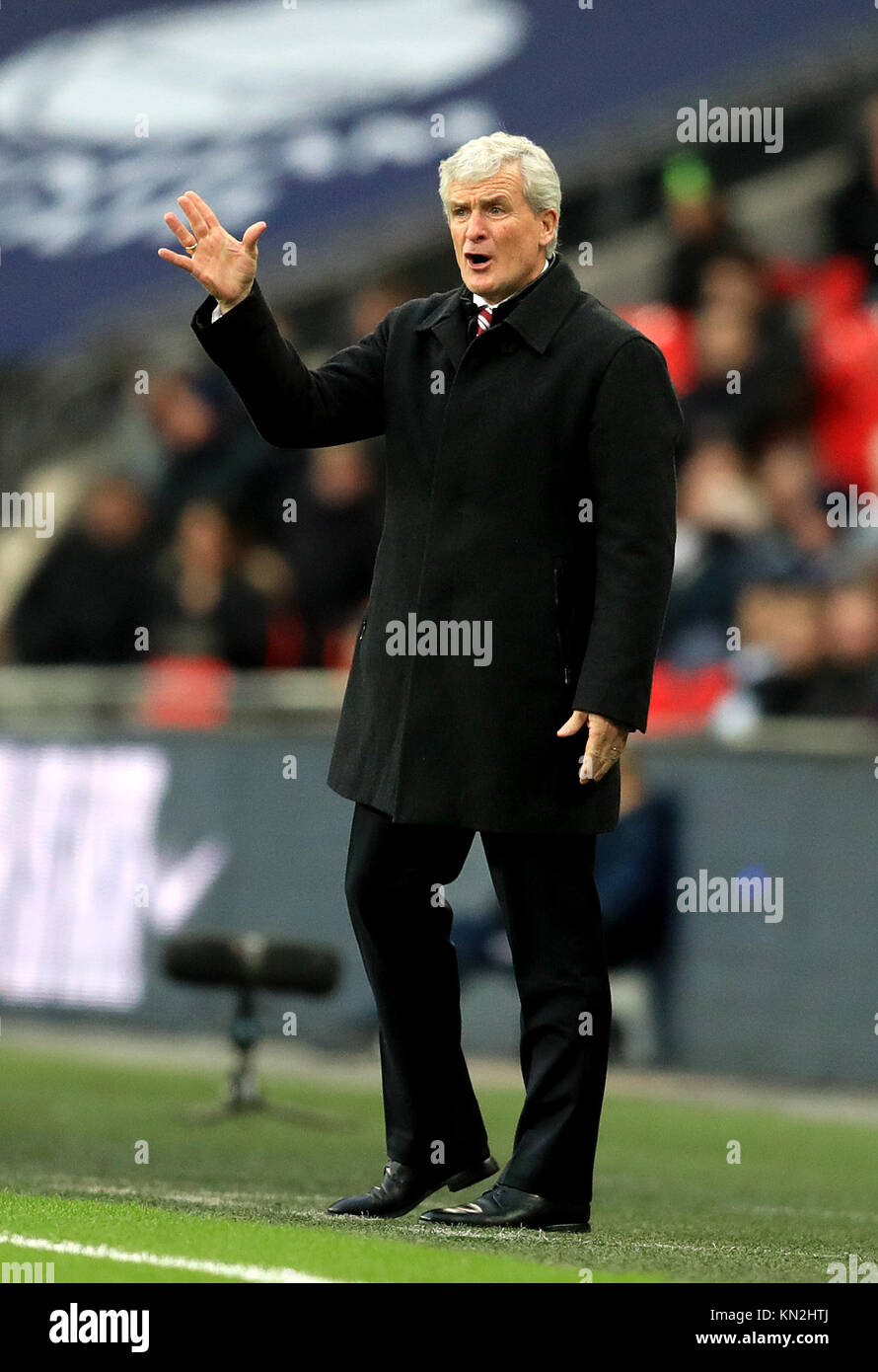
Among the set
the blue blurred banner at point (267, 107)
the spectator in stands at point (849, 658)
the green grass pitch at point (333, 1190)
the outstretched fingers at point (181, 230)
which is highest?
the blue blurred banner at point (267, 107)

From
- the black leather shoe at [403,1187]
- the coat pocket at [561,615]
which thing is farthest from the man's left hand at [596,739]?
the black leather shoe at [403,1187]

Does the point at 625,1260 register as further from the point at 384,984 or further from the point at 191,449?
the point at 191,449

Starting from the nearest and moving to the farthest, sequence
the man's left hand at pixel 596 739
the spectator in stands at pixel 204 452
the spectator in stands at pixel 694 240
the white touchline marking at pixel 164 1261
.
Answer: the white touchline marking at pixel 164 1261 → the man's left hand at pixel 596 739 → the spectator in stands at pixel 694 240 → the spectator in stands at pixel 204 452

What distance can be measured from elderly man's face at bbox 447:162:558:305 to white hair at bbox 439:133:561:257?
0.01 metres

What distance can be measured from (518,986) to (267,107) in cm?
1104

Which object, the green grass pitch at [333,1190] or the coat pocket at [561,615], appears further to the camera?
the coat pocket at [561,615]

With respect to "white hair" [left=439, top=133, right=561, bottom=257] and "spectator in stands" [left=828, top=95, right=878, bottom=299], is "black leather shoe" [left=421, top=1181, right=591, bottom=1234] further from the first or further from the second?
"spectator in stands" [left=828, top=95, right=878, bottom=299]

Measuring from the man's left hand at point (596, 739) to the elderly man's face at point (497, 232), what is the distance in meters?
0.94

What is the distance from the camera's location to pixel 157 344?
52.4ft

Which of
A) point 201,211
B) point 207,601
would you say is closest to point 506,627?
point 201,211

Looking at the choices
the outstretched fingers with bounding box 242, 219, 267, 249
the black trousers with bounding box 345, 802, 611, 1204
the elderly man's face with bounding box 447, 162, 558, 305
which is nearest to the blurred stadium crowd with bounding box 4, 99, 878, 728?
the black trousers with bounding box 345, 802, 611, 1204

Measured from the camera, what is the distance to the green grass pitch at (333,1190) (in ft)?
14.5

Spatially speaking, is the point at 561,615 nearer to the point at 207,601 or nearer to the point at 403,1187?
the point at 403,1187

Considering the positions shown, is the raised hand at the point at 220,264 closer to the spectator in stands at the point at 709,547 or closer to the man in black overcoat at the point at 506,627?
the man in black overcoat at the point at 506,627
